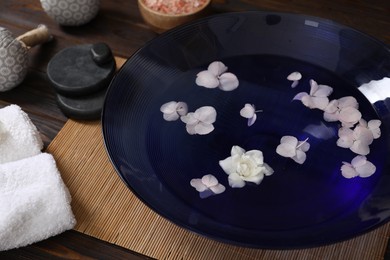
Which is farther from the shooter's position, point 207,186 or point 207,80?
point 207,80

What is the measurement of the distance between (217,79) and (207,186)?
0.24 meters

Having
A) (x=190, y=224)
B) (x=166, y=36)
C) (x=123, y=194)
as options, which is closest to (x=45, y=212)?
(x=123, y=194)

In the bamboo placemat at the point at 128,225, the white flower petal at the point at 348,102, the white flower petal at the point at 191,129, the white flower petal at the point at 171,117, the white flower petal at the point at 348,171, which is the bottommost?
the bamboo placemat at the point at 128,225

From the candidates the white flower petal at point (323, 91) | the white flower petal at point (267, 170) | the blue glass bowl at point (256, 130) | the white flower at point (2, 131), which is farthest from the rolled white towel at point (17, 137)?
the white flower petal at point (323, 91)

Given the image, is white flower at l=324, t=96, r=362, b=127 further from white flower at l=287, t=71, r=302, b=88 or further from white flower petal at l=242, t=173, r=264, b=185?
white flower petal at l=242, t=173, r=264, b=185

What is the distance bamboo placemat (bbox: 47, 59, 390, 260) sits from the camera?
2.55ft

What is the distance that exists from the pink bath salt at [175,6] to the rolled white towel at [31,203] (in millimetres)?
440

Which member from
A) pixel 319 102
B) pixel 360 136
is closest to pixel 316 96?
pixel 319 102

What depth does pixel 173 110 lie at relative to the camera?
0.87 m

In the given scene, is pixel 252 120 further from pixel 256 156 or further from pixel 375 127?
pixel 375 127

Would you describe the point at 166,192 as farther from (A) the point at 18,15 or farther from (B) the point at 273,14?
(A) the point at 18,15

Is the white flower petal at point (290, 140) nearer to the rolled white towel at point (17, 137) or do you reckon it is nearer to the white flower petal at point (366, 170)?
the white flower petal at point (366, 170)

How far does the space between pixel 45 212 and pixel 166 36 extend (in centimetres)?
39

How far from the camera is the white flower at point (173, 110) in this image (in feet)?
2.85
